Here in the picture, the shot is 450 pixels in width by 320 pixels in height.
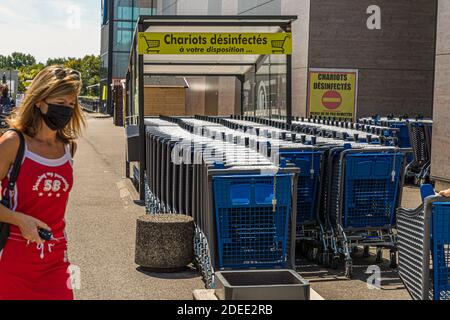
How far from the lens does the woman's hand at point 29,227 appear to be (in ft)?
12.7

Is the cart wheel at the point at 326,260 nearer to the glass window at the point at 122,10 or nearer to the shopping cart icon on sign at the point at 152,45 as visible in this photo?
the shopping cart icon on sign at the point at 152,45

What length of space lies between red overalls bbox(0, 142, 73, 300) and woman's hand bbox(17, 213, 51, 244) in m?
0.09

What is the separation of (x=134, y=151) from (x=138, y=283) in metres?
6.76

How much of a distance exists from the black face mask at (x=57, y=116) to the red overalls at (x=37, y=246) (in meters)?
0.18

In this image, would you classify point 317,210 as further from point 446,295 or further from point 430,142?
point 430,142

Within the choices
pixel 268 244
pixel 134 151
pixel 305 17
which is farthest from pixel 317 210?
pixel 305 17

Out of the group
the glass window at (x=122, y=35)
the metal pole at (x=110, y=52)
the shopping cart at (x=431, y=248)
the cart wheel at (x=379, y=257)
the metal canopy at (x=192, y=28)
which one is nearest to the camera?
the shopping cart at (x=431, y=248)

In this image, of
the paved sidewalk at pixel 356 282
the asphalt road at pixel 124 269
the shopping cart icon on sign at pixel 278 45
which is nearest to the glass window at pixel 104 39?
the asphalt road at pixel 124 269

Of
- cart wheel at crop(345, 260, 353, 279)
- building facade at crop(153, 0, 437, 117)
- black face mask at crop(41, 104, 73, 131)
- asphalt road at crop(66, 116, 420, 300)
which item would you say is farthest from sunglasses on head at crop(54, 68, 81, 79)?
building facade at crop(153, 0, 437, 117)

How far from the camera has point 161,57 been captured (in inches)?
679

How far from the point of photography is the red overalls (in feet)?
13.1

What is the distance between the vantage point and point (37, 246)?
401 cm

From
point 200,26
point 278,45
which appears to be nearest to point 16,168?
point 200,26

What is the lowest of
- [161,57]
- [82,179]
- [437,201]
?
[82,179]
